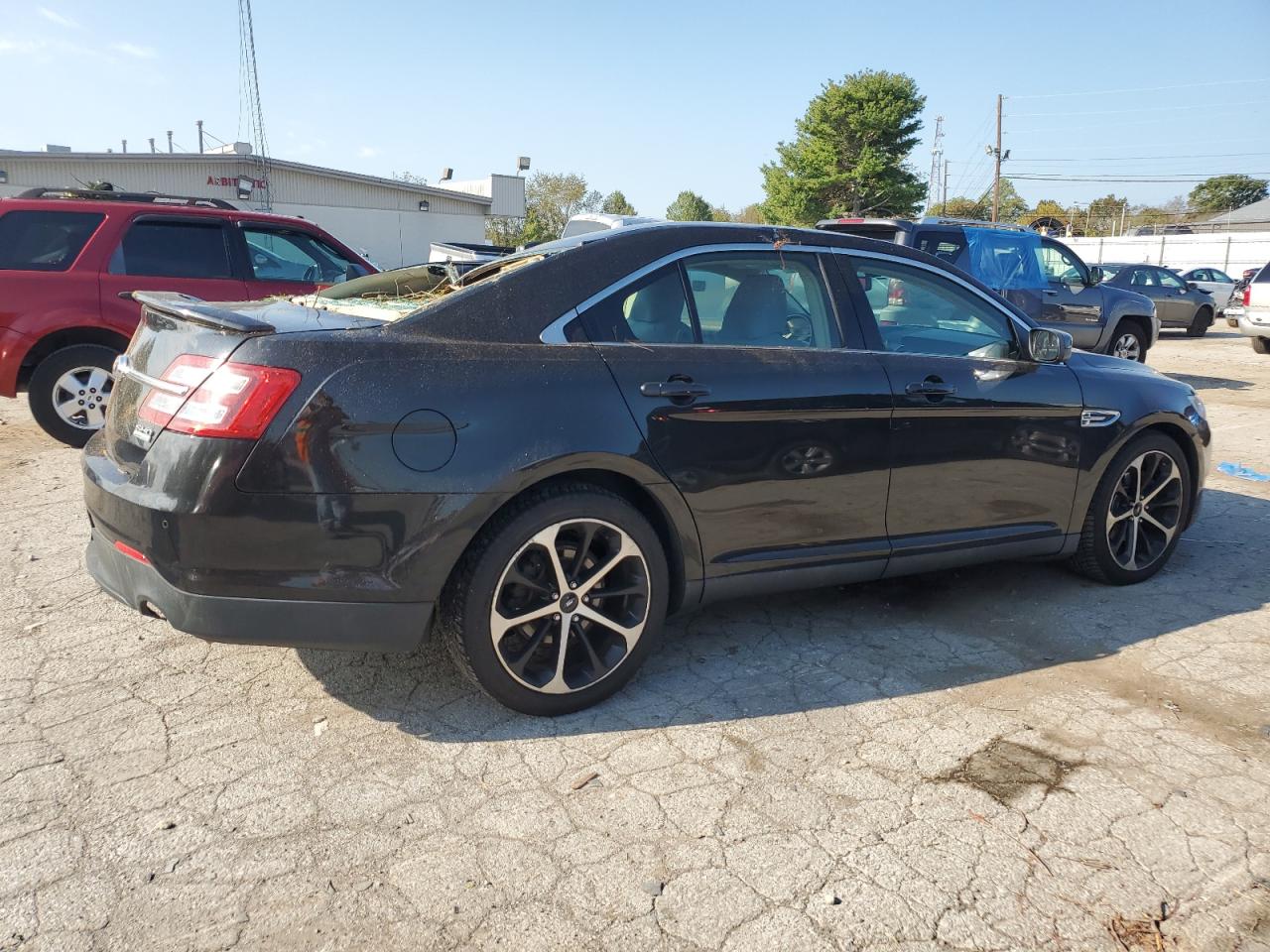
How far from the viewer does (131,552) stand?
9.66 ft

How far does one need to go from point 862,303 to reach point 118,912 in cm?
319

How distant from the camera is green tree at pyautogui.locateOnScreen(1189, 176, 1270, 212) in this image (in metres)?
86.1

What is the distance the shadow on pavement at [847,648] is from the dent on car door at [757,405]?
15.2 inches

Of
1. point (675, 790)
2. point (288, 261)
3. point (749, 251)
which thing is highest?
point (288, 261)

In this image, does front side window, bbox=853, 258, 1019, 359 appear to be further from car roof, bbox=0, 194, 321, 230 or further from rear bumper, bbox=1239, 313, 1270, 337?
rear bumper, bbox=1239, 313, 1270, 337

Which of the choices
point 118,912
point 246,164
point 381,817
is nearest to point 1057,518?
point 381,817

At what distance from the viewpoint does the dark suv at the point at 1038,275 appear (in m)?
10.4

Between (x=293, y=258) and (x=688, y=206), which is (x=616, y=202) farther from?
(x=293, y=258)

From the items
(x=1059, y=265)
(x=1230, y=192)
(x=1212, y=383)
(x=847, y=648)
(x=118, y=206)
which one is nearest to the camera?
(x=847, y=648)

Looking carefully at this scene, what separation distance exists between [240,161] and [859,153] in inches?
1287

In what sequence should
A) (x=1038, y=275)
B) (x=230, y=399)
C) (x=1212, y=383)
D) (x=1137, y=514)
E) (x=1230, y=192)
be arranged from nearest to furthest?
(x=230, y=399) < (x=1137, y=514) < (x=1038, y=275) < (x=1212, y=383) < (x=1230, y=192)

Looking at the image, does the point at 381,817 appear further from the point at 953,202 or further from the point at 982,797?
the point at 953,202

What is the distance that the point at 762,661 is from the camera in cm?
374

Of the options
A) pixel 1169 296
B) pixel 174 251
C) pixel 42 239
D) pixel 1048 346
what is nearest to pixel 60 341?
pixel 42 239
